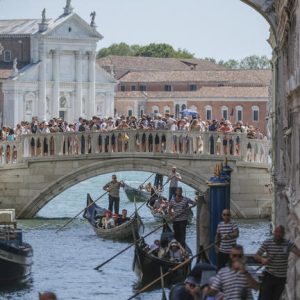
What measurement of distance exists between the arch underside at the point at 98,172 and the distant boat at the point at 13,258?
613cm

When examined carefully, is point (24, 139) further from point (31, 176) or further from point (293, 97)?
point (293, 97)

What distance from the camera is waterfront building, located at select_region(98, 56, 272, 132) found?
67.9 m

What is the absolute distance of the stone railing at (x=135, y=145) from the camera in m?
26.2

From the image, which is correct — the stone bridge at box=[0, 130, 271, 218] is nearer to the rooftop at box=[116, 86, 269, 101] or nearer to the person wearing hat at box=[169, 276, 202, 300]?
the person wearing hat at box=[169, 276, 202, 300]

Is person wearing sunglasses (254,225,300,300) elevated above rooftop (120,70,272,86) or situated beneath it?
situated beneath

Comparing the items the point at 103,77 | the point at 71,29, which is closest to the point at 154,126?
the point at 103,77

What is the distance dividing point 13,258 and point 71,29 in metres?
49.6

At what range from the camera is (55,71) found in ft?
224

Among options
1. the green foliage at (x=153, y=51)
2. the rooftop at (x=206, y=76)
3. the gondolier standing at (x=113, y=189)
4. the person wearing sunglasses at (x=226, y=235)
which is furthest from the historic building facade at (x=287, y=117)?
the green foliage at (x=153, y=51)

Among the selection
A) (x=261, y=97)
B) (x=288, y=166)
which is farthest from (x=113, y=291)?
(x=261, y=97)

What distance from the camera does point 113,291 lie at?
761 inches

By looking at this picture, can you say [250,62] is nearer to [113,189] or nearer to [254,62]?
[254,62]

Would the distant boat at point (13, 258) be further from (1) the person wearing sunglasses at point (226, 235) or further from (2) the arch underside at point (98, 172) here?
(2) the arch underside at point (98, 172)

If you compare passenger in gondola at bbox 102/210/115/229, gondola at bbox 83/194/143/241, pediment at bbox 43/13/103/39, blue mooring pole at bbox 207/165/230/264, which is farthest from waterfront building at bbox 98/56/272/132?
blue mooring pole at bbox 207/165/230/264
